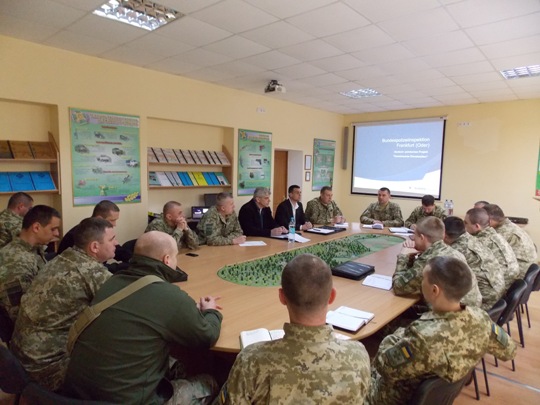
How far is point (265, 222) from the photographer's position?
4.92m

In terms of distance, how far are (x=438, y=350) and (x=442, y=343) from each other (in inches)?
1.5

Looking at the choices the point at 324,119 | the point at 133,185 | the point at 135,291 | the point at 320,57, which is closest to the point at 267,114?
the point at 324,119

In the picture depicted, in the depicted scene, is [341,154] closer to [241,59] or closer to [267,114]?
[267,114]

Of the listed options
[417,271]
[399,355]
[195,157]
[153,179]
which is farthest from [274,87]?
[399,355]

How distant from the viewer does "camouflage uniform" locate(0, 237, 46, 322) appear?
212cm

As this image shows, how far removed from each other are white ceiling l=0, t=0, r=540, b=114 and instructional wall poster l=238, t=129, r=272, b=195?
3.50 feet

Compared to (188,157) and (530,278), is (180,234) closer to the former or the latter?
(188,157)

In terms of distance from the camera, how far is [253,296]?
7.54 feet

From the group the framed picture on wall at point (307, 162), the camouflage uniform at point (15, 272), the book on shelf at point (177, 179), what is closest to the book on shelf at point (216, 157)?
the book on shelf at point (177, 179)

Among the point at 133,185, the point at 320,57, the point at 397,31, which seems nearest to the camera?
the point at 397,31

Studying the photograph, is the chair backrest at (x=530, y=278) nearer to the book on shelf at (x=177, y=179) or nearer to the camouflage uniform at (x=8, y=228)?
the book on shelf at (x=177, y=179)

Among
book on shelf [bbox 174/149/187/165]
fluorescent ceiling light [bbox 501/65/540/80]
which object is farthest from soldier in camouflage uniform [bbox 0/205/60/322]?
fluorescent ceiling light [bbox 501/65/540/80]

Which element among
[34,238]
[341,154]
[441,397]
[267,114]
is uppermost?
[267,114]

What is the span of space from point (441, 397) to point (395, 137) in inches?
270
